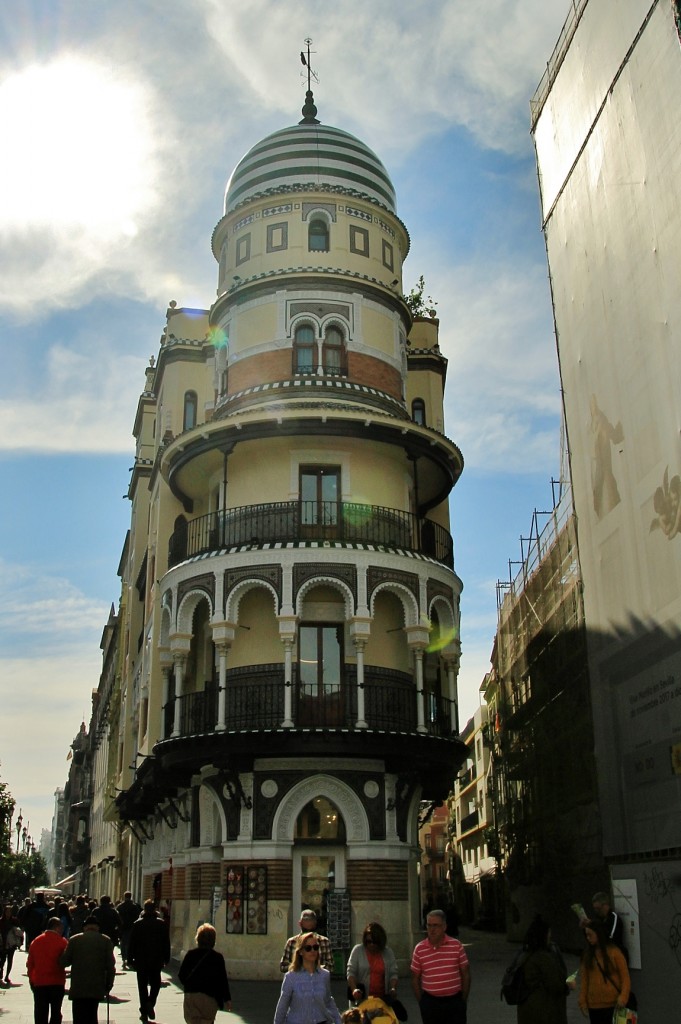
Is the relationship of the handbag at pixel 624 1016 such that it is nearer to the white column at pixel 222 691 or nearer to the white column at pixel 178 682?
the white column at pixel 222 691

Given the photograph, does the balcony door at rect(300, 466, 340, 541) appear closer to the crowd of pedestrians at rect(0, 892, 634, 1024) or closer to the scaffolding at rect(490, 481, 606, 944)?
the scaffolding at rect(490, 481, 606, 944)

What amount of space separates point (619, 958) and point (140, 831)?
29.4 meters

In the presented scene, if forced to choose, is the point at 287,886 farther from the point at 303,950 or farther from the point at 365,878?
the point at 303,950

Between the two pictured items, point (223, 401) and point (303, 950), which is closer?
point (303, 950)

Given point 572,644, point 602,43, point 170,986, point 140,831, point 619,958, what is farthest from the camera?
point 140,831

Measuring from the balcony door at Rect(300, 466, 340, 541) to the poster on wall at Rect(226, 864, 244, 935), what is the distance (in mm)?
8054

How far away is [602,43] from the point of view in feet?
59.9

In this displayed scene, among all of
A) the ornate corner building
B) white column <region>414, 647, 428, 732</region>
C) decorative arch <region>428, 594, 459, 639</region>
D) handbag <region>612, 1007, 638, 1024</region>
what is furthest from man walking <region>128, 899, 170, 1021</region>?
decorative arch <region>428, 594, 459, 639</region>

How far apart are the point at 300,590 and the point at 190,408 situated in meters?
12.1

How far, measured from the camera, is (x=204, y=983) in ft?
35.0

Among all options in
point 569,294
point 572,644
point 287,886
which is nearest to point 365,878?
point 287,886

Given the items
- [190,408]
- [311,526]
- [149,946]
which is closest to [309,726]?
[311,526]

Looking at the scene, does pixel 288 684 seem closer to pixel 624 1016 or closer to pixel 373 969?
pixel 373 969

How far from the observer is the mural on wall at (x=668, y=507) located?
567 inches
